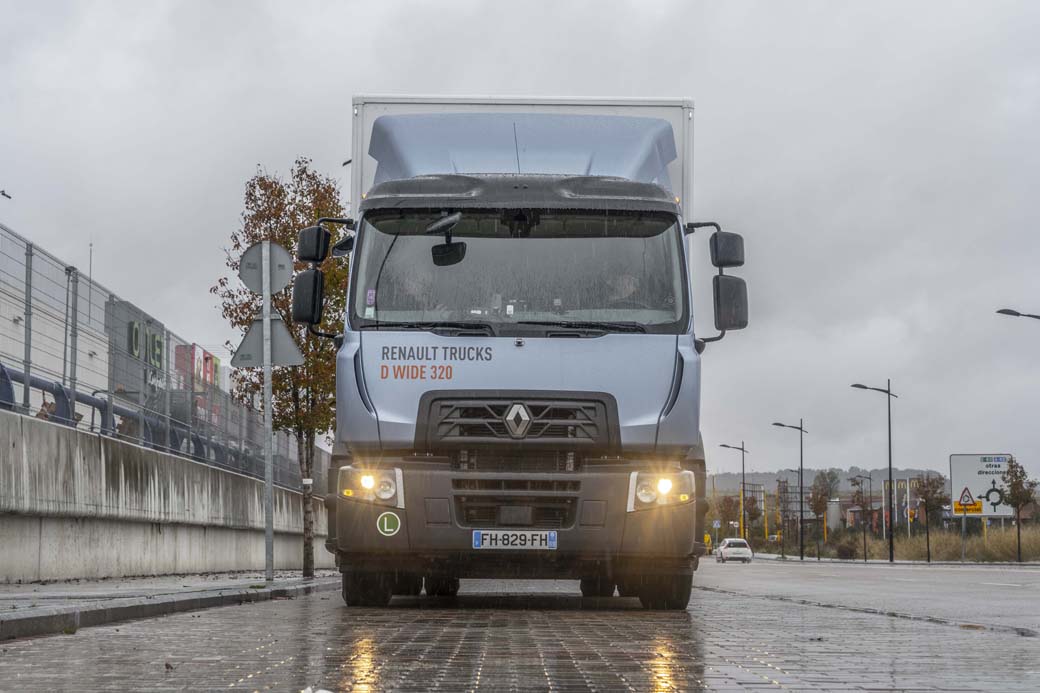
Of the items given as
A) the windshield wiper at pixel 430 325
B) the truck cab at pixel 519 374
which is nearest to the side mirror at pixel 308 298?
the truck cab at pixel 519 374

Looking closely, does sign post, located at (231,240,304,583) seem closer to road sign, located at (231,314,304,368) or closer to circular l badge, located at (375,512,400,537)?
road sign, located at (231,314,304,368)

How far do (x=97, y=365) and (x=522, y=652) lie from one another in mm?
11192

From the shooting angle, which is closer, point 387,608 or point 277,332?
point 387,608

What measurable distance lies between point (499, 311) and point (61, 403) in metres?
7.04

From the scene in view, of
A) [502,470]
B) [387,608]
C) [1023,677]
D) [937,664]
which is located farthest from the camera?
[387,608]

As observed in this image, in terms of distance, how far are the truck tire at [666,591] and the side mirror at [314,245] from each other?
379 cm

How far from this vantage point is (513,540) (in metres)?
11.3

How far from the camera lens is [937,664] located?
7.55 meters

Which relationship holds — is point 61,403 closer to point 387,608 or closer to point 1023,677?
point 387,608

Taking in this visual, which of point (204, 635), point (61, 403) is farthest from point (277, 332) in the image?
point (204, 635)

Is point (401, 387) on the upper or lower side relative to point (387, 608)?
upper

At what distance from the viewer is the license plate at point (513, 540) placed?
Answer: 11.3 m

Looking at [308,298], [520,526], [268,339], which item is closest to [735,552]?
[268,339]

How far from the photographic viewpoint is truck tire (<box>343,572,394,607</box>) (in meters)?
12.4
